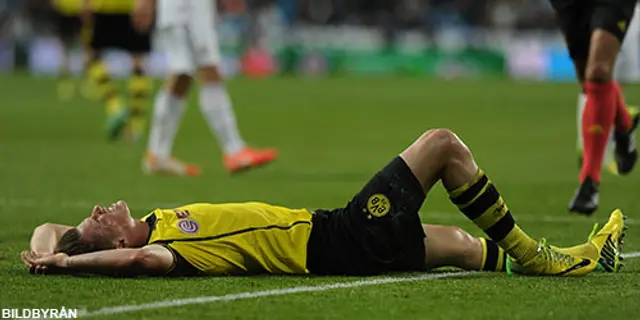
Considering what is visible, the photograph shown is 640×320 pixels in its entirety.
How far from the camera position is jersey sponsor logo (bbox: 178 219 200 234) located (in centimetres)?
524

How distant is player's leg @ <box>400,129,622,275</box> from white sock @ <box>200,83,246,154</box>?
16.9ft

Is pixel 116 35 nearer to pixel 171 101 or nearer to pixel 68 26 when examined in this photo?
pixel 171 101

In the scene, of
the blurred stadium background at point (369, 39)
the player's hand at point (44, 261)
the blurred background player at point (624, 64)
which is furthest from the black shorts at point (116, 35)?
the blurred stadium background at point (369, 39)

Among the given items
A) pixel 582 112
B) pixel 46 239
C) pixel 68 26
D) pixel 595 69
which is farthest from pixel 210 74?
pixel 68 26

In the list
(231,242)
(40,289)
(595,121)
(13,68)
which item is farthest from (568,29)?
(13,68)

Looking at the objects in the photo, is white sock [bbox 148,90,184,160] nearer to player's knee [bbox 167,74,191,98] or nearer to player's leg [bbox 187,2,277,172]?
player's knee [bbox 167,74,191,98]

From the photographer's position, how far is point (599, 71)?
7422mm

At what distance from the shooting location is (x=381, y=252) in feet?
17.5

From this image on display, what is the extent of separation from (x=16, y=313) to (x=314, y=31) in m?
30.4

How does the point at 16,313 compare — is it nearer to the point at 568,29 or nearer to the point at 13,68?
the point at 568,29

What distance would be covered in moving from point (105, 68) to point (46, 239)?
393 inches

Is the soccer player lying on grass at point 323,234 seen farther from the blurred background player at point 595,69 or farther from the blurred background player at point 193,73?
the blurred background player at point 193,73

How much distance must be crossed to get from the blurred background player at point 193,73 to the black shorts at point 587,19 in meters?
3.02

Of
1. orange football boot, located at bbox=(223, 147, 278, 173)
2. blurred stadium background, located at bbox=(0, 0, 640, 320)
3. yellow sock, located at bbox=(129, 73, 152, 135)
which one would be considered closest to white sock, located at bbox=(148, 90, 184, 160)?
blurred stadium background, located at bbox=(0, 0, 640, 320)
